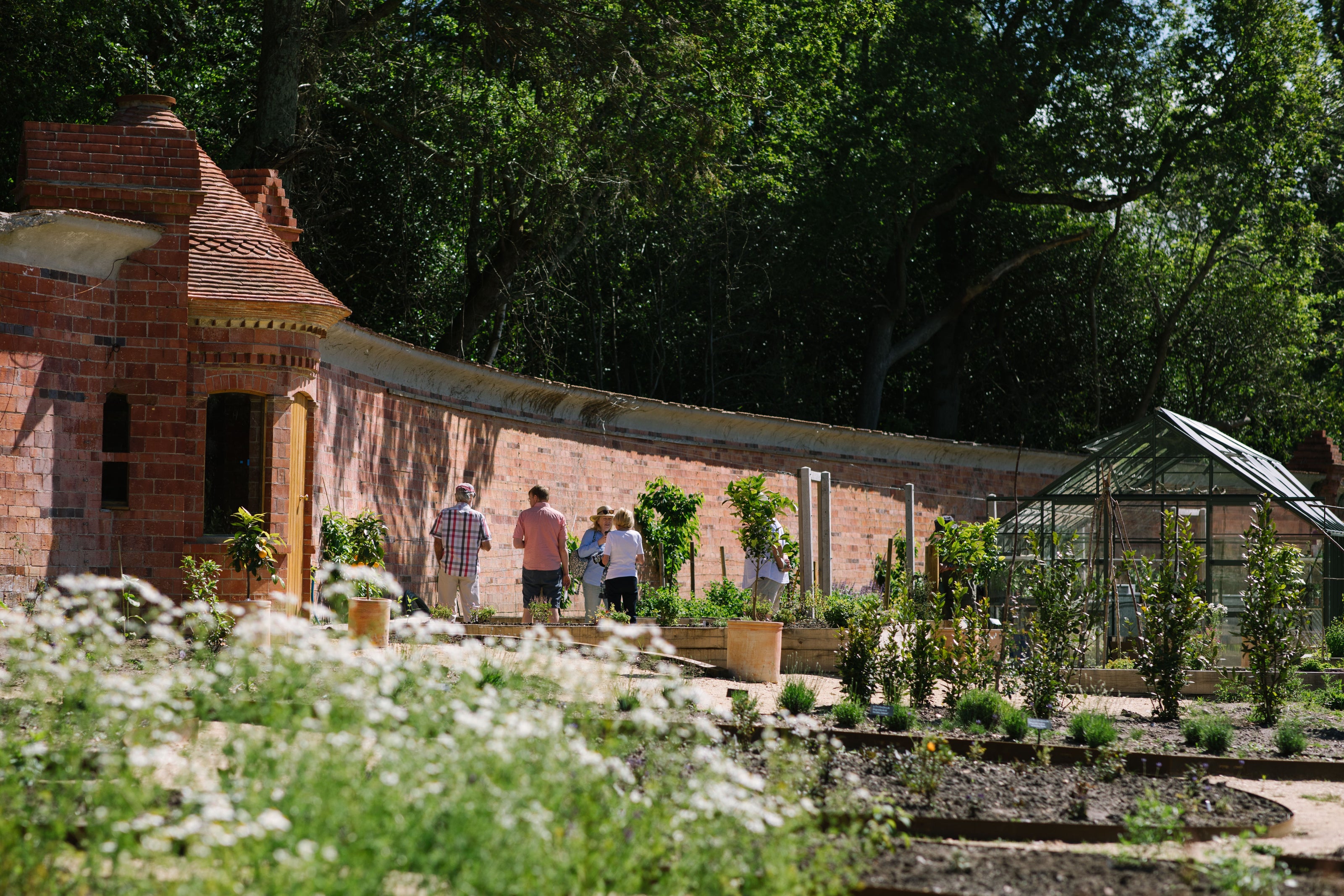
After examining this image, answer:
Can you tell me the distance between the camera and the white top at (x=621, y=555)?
1403 cm

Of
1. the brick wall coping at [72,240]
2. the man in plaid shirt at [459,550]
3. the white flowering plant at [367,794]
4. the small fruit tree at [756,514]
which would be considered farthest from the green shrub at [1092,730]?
the brick wall coping at [72,240]

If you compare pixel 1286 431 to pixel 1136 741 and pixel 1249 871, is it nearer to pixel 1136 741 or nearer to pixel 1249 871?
pixel 1136 741

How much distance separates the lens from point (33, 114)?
21000mm

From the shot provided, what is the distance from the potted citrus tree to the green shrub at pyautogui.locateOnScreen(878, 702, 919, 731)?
295 centimetres

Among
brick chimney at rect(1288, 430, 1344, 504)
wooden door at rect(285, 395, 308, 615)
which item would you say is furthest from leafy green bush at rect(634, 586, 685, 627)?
brick chimney at rect(1288, 430, 1344, 504)

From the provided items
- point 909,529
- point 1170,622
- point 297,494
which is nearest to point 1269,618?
point 1170,622

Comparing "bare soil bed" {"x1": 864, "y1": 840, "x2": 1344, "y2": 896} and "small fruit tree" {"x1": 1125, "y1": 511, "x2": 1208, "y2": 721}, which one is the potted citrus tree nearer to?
"small fruit tree" {"x1": 1125, "y1": 511, "x2": 1208, "y2": 721}

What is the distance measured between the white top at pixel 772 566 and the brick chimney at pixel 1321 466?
17550 mm

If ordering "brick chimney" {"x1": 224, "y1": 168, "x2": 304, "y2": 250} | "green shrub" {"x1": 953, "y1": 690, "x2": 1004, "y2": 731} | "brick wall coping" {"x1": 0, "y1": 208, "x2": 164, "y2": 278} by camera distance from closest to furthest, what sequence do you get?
"green shrub" {"x1": 953, "y1": 690, "x2": 1004, "y2": 731}
"brick wall coping" {"x1": 0, "y1": 208, "x2": 164, "y2": 278}
"brick chimney" {"x1": 224, "y1": 168, "x2": 304, "y2": 250}

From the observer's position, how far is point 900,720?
896 centimetres

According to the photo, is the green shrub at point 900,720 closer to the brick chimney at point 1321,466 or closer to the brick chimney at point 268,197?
the brick chimney at point 268,197

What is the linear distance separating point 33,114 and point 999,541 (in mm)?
15870

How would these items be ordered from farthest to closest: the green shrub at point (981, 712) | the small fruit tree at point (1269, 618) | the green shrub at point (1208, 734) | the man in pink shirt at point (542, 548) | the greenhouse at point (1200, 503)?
the greenhouse at point (1200, 503)
the man in pink shirt at point (542, 548)
the small fruit tree at point (1269, 618)
the green shrub at point (981, 712)
the green shrub at point (1208, 734)

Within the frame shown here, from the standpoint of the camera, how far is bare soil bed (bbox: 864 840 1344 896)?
17.5 feet
